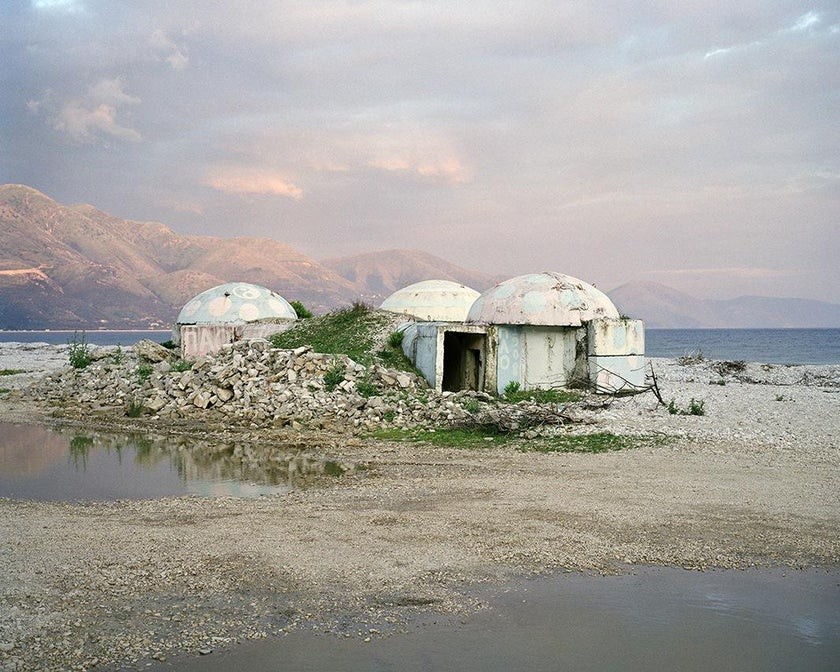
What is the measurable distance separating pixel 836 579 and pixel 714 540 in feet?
4.21

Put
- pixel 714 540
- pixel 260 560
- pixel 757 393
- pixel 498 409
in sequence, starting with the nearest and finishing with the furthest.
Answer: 1. pixel 260 560
2. pixel 714 540
3. pixel 498 409
4. pixel 757 393

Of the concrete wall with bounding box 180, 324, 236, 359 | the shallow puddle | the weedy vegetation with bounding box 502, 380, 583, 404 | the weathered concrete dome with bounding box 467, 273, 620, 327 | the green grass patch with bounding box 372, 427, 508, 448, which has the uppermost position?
the weathered concrete dome with bounding box 467, 273, 620, 327

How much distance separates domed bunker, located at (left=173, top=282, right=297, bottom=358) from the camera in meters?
27.2

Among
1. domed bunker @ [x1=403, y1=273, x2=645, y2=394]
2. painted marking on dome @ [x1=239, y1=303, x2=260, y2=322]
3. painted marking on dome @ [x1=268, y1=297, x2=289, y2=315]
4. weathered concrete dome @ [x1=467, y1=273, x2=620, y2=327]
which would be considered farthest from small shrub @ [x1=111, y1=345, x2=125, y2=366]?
weathered concrete dome @ [x1=467, y1=273, x2=620, y2=327]

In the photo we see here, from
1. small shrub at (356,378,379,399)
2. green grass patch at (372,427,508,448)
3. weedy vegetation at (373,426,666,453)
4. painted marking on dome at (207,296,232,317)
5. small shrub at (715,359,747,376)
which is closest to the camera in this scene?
weedy vegetation at (373,426,666,453)

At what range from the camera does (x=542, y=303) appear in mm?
19984

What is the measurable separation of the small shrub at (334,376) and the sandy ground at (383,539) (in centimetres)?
447

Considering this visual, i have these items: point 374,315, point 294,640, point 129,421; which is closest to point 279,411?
point 129,421

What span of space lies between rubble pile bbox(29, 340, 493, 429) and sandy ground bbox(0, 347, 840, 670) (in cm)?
313

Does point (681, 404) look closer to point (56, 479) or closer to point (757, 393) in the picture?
point (757, 393)

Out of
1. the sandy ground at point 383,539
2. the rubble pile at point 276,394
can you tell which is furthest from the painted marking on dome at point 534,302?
the sandy ground at point 383,539

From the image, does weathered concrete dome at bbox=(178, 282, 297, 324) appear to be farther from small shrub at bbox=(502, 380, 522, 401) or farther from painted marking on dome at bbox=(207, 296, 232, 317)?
small shrub at bbox=(502, 380, 522, 401)

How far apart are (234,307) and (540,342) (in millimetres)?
13825

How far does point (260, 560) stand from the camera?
727 centimetres
